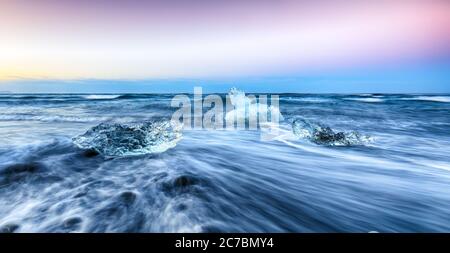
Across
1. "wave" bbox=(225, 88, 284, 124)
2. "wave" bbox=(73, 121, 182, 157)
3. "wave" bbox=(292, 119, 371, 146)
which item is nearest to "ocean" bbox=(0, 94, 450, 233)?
"wave" bbox=(73, 121, 182, 157)

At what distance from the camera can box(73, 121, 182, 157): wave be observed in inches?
173

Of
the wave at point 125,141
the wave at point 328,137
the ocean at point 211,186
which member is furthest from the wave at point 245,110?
the ocean at point 211,186

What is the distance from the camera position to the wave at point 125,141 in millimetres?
4398

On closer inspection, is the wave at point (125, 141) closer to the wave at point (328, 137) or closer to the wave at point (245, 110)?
the wave at point (328, 137)

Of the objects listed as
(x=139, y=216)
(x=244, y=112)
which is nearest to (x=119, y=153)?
(x=139, y=216)
